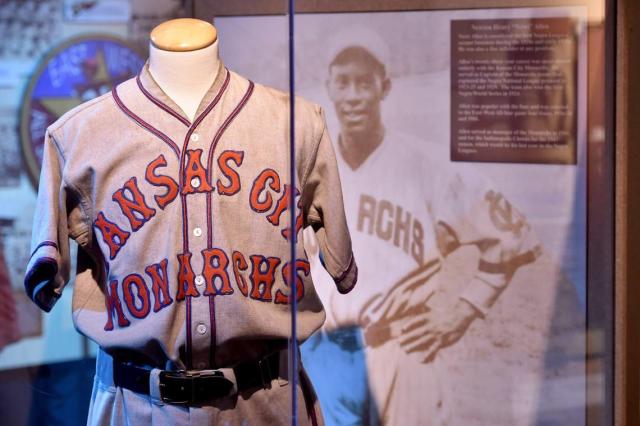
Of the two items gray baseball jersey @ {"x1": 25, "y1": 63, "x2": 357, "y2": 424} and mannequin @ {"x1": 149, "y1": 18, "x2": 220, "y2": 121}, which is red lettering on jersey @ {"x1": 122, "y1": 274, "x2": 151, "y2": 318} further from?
mannequin @ {"x1": 149, "y1": 18, "x2": 220, "y2": 121}

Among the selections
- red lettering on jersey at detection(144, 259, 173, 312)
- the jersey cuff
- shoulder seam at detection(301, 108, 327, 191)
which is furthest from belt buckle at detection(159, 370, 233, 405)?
shoulder seam at detection(301, 108, 327, 191)

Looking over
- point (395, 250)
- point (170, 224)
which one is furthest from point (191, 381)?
point (395, 250)

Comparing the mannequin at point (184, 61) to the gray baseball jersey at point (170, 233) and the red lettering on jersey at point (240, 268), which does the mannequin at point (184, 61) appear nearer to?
the gray baseball jersey at point (170, 233)

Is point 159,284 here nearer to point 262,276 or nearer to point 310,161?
point 262,276

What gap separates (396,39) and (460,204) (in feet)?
1.35

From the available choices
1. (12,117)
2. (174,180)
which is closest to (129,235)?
(174,180)

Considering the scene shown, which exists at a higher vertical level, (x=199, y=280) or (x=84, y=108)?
(x=84, y=108)

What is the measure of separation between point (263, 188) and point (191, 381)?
0.31m

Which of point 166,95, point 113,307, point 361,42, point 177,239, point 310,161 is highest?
point 361,42

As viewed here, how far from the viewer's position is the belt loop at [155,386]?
4.47ft

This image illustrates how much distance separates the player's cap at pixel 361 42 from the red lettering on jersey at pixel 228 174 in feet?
2.60

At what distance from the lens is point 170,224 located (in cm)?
138

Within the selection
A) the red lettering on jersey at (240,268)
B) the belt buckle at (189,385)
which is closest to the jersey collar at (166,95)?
the red lettering on jersey at (240,268)

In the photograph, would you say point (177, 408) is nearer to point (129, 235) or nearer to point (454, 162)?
point (129, 235)
